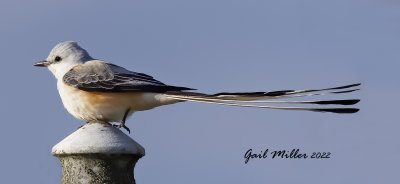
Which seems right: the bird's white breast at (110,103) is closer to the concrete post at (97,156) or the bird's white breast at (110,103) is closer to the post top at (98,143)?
the post top at (98,143)

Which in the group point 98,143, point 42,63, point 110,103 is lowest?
point 98,143

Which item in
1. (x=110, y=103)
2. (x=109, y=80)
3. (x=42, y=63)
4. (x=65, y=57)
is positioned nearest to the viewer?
(x=110, y=103)

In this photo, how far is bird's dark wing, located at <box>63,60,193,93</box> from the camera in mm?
7215

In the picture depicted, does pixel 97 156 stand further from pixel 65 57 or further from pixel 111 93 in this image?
pixel 65 57

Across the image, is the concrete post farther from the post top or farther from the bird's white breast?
the bird's white breast

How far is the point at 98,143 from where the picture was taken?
19.1 feet

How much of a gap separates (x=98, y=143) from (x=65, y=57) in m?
2.54

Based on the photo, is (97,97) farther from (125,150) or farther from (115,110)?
(125,150)

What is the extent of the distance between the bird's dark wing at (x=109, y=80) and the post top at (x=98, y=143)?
1104 millimetres

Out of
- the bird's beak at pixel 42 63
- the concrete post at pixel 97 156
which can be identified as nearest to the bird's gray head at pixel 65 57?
the bird's beak at pixel 42 63

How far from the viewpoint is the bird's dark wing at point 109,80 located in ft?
23.7

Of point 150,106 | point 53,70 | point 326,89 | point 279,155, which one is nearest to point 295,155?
point 279,155

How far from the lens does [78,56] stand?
798cm

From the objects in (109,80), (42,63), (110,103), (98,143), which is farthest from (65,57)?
(98,143)
